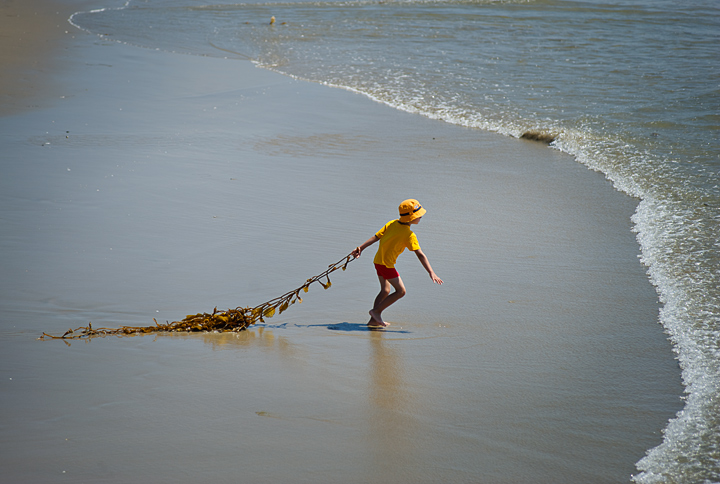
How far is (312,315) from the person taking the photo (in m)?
4.72

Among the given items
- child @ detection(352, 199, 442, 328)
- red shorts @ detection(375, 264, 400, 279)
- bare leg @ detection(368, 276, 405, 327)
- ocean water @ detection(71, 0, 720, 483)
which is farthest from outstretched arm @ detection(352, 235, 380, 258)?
ocean water @ detection(71, 0, 720, 483)

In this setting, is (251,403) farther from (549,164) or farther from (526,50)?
(526,50)

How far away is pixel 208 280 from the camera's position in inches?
199

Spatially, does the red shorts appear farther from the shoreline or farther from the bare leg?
the shoreline

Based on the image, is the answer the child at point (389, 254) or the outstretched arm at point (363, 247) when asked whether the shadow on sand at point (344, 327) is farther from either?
the outstretched arm at point (363, 247)

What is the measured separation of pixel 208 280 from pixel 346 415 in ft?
7.01

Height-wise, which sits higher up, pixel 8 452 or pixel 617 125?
pixel 617 125

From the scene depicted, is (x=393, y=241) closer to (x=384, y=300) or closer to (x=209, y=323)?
(x=384, y=300)

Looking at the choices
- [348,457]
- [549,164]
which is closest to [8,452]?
[348,457]

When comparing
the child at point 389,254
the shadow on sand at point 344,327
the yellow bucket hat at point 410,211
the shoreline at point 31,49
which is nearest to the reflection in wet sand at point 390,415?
the shadow on sand at point 344,327

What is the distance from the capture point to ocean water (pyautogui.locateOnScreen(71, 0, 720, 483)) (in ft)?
15.8

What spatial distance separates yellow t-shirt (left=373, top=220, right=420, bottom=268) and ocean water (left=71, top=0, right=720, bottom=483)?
1999 mm

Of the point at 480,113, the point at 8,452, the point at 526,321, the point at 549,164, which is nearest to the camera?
the point at 8,452

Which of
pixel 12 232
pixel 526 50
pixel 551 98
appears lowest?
pixel 12 232
